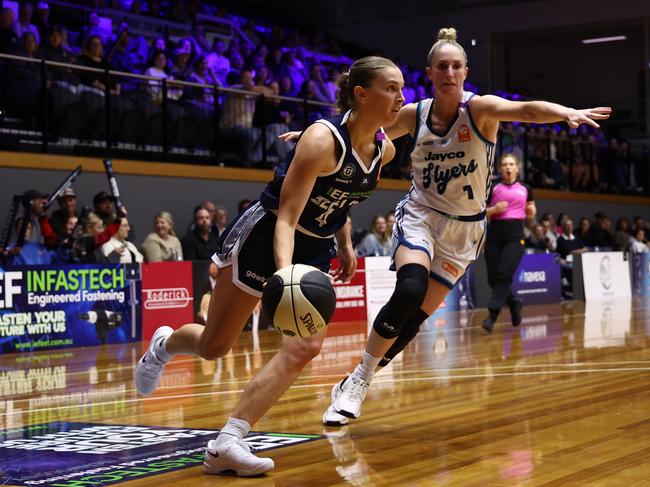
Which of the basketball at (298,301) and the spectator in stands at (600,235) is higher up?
the spectator in stands at (600,235)

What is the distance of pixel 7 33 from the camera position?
1212 cm

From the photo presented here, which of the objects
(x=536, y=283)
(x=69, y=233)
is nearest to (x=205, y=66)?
(x=69, y=233)

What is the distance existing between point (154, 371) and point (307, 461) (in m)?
1.24

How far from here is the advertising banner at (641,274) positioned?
63.6 ft

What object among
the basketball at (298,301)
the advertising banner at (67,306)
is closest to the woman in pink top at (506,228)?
the advertising banner at (67,306)

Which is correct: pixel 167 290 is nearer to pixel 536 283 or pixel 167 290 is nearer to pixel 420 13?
pixel 536 283

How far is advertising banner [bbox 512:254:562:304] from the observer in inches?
668

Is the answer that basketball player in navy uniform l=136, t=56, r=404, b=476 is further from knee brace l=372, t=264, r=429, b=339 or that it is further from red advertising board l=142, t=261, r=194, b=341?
red advertising board l=142, t=261, r=194, b=341

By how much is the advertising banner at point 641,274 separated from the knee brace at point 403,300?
1494cm

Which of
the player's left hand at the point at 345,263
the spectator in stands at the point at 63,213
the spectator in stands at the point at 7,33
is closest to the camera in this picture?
the player's left hand at the point at 345,263

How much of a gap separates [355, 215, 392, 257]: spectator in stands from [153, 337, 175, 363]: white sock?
961cm

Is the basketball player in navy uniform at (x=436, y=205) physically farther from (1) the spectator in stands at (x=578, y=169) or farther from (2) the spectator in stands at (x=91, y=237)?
(1) the spectator in stands at (x=578, y=169)

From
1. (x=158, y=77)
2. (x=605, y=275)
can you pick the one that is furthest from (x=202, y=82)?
(x=605, y=275)

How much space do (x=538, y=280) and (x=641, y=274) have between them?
127 inches
